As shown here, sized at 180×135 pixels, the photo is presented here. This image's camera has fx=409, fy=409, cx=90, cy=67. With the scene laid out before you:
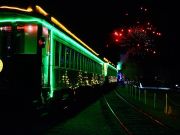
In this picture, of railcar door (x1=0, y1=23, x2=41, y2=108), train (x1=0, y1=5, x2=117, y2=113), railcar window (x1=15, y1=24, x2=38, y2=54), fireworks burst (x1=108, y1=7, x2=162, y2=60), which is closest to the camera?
train (x1=0, y1=5, x2=117, y2=113)

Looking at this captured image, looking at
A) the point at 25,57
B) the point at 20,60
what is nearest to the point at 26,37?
the point at 25,57

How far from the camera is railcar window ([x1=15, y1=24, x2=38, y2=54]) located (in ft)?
38.2

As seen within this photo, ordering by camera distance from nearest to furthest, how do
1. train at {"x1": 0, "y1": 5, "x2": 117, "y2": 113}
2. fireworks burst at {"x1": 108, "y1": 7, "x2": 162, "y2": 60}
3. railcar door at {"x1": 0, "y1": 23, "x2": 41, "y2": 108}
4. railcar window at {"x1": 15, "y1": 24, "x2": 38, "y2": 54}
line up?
train at {"x1": 0, "y1": 5, "x2": 117, "y2": 113} → railcar door at {"x1": 0, "y1": 23, "x2": 41, "y2": 108} → railcar window at {"x1": 15, "y1": 24, "x2": 38, "y2": 54} → fireworks burst at {"x1": 108, "y1": 7, "x2": 162, "y2": 60}

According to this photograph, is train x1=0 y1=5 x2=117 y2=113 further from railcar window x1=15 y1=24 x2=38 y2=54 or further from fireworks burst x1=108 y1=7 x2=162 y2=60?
fireworks burst x1=108 y1=7 x2=162 y2=60

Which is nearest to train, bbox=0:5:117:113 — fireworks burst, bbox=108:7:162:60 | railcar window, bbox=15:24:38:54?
railcar window, bbox=15:24:38:54

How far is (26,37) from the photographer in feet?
38.7

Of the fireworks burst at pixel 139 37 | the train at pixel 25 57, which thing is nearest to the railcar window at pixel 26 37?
the train at pixel 25 57

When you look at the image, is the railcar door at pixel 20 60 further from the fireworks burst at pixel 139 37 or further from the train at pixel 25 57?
the fireworks burst at pixel 139 37

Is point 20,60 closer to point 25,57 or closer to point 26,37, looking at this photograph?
point 25,57

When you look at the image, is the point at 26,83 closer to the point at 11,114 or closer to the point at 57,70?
the point at 11,114

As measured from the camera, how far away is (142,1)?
99.6 ft

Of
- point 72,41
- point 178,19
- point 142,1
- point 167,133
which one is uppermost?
point 142,1

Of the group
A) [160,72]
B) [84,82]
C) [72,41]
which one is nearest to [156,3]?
[84,82]

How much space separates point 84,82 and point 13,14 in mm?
11089
